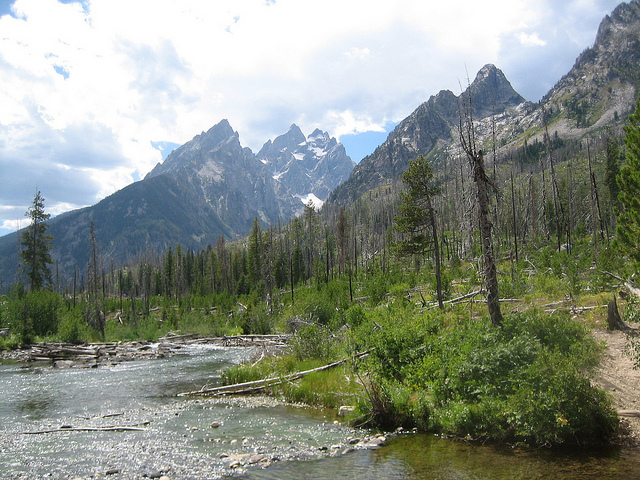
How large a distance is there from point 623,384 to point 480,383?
4.14 m

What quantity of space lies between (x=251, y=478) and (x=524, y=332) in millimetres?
7586

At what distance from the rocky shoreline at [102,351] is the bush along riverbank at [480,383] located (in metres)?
12.3

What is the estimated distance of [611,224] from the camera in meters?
67.3

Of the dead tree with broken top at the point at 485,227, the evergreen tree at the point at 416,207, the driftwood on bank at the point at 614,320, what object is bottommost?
the driftwood on bank at the point at 614,320

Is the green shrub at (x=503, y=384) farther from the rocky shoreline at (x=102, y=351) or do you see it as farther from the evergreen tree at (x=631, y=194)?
the rocky shoreline at (x=102, y=351)

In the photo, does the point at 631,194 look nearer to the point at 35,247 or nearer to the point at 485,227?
the point at 485,227

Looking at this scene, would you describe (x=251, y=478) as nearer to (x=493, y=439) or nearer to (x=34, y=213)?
(x=493, y=439)

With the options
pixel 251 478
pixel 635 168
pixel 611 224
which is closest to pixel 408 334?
pixel 251 478

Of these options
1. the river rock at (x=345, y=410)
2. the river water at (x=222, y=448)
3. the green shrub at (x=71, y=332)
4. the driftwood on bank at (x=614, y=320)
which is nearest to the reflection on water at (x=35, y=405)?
the river water at (x=222, y=448)

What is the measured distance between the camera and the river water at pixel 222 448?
7637 mm

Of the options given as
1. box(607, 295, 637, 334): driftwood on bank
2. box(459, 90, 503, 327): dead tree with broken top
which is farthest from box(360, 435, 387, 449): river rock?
box(607, 295, 637, 334): driftwood on bank

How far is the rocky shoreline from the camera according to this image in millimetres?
26344

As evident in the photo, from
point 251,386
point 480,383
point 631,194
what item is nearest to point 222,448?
point 251,386

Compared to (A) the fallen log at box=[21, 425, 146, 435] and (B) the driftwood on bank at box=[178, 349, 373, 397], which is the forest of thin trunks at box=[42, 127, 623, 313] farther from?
(A) the fallen log at box=[21, 425, 146, 435]
